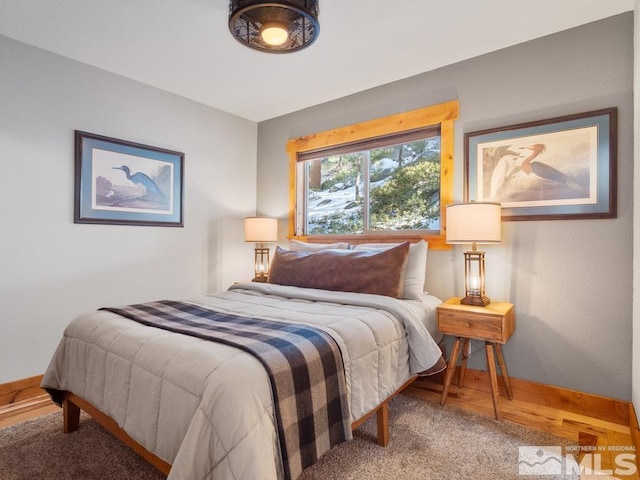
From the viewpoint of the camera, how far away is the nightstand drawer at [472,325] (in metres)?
2.05

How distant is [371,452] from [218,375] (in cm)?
104

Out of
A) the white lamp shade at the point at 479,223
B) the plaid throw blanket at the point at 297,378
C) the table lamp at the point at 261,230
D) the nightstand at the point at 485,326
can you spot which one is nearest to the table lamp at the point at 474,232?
the white lamp shade at the point at 479,223

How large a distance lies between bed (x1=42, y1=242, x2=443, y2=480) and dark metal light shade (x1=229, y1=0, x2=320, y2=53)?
1.49 meters

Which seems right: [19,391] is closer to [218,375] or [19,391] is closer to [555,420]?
[218,375]

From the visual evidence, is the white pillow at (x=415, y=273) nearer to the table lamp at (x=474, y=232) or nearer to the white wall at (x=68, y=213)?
the table lamp at (x=474, y=232)

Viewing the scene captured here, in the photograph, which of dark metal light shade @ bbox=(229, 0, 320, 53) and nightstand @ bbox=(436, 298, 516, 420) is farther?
nightstand @ bbox=(436, 298, 516, 420)

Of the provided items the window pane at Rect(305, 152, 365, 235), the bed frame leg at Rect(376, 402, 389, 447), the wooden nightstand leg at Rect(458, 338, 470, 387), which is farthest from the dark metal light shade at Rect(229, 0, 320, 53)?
the wooden nightstand leg at Rect(458, 338, 470, 387)

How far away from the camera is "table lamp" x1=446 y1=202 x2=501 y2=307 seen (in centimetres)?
220

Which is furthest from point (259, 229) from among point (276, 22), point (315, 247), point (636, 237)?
point (636, 237)

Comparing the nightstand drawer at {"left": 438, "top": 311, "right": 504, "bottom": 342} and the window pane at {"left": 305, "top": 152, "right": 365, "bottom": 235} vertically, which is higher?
the window pane at {"left": 305, "top": 152, "right": 365, "bottom": 235}

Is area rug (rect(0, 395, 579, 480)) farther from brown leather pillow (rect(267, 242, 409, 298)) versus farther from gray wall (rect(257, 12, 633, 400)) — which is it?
brown leather pillow (rect(267, 242, 409, 298))

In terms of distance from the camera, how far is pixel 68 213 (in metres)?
2.63

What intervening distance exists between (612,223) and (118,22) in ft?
10.8

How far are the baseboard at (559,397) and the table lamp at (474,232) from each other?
62 centimetres
